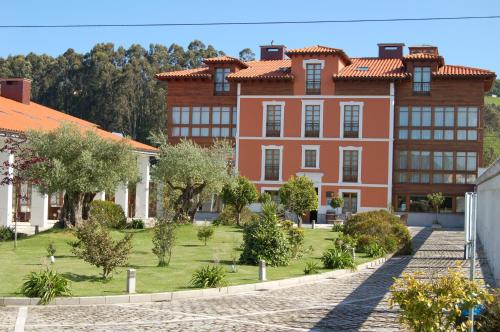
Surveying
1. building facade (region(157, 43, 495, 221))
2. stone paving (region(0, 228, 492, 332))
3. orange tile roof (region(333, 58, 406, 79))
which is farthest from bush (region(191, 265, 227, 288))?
orange tile roof (region(333, 58, 406, 79))

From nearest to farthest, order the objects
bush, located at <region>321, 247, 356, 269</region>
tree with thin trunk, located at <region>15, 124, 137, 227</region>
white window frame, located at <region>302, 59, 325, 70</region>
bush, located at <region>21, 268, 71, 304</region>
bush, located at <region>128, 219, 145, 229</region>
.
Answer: bush, located at <region>21, 268, 71, 304</region>, bush, located at <region>321, 247, 356, 269</region>, tree with thin trunk, located at <region>15, 124, 137, 227</region>, bush, located at <region>128, 219, 145, 229</region>, white window frame, located at <region>302, 59, 325, 70</region>

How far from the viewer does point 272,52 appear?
6122 cm

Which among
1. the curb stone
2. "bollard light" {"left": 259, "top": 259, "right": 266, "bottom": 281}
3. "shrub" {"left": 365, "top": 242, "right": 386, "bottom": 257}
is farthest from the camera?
"shrub" {"left": 365, "top": 242, "right": 386, "bottom": 257}

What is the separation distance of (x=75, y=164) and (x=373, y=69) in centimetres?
3026

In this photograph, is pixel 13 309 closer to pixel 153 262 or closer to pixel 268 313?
pixel 268 313

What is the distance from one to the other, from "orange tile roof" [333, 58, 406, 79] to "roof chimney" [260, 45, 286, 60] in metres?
6.73

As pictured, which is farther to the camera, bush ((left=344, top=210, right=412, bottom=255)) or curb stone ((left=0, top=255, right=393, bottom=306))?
bush ((left=344, top=210, right=412, bottom=255))

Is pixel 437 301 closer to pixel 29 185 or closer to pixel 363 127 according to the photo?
pixel 29 185

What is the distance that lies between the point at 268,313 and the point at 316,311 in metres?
0.90

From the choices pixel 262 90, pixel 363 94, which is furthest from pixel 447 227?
pixel 262 90

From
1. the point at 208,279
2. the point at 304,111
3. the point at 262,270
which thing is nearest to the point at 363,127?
the point at 304,111

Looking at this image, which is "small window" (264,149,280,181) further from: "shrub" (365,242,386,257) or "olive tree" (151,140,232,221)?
"shrub" (365,242,386,257)

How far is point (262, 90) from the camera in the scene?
53.9m

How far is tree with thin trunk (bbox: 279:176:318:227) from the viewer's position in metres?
37.8
